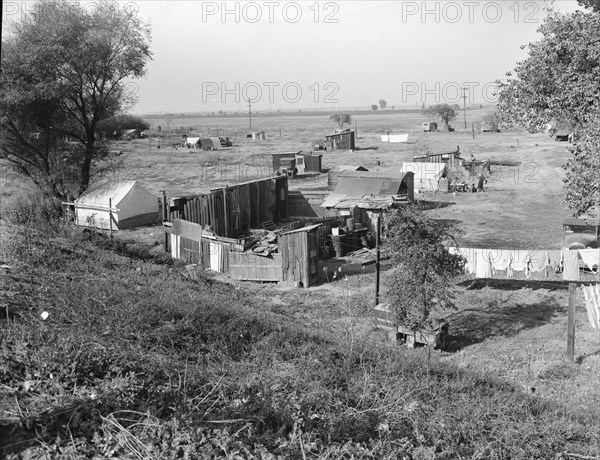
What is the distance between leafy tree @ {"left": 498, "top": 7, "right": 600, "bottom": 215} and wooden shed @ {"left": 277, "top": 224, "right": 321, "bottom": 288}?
22.2 feet

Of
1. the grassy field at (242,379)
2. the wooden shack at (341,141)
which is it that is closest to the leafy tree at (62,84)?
the grassy field at (242,379)

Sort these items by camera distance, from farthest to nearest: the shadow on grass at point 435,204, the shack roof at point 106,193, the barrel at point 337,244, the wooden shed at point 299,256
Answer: the shadow on grass at point 435,204, the shack roof at point 106,193, the barrel at point 337,244, the wooden shed at point 299,256

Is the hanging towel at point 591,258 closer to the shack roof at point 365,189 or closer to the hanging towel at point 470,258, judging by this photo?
the hanging towel at point 470,258

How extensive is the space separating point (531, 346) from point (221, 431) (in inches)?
382

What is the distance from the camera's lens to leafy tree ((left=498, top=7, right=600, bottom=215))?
13172mm

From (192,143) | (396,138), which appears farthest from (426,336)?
(396,138)

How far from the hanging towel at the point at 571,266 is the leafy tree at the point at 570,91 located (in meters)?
2.40

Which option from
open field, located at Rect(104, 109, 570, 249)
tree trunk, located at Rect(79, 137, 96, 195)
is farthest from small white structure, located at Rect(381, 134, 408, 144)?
tree trunk, located at Rect(79, 137, 96, 195)

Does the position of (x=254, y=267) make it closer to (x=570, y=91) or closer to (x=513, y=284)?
(x=513, y=284)

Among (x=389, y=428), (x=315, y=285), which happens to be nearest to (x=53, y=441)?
(x=389, y=428)

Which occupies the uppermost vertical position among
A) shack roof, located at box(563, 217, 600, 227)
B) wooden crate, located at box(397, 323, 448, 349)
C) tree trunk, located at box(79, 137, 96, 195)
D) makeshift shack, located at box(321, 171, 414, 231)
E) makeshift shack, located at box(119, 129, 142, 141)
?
makeshift shack, located at box(119, 129, 142, 141)

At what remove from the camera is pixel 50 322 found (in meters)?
6.93

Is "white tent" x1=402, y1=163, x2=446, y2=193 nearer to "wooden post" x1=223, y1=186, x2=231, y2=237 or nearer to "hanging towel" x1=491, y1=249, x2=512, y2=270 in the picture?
"wooden post" x1=223, y1=186, x2=231, y2=237

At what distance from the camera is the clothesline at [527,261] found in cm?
1662
